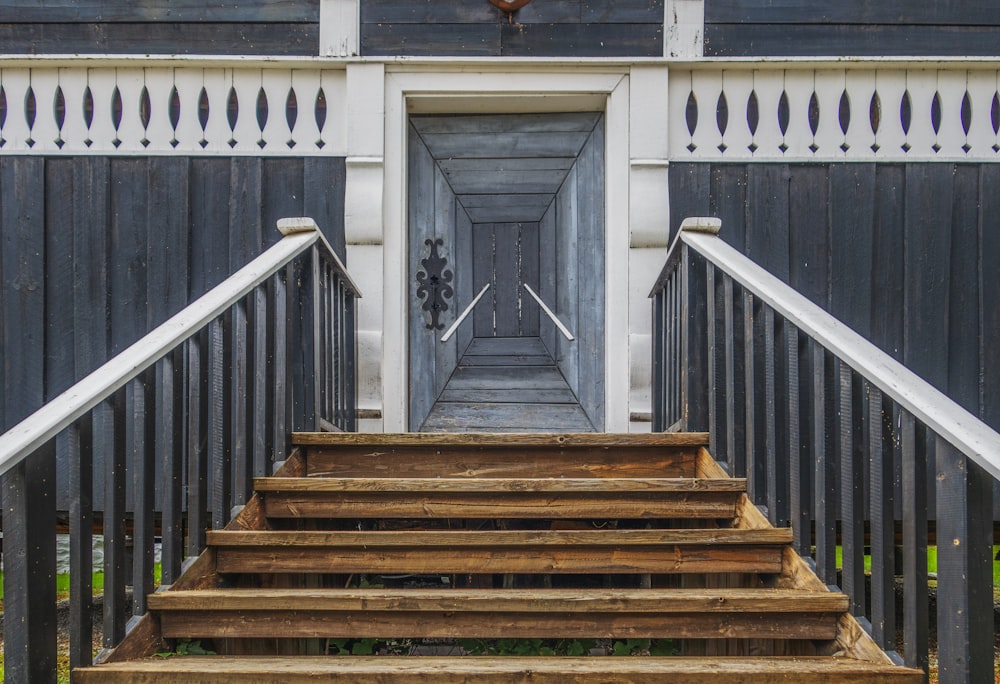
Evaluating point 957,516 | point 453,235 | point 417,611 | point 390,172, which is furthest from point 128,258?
point 957,516

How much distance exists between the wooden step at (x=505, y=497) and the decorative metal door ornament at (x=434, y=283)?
64.5 inches

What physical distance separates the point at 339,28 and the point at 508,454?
7.18ft

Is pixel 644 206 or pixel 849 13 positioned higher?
pixel 849 13

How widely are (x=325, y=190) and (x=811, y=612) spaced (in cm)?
268

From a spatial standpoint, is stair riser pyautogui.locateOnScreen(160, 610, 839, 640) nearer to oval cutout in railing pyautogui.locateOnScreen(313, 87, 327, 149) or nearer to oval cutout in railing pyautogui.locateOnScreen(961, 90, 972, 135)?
oval cutout in railing pyautogui.locateOnScreen(313, 87, 327, 149)

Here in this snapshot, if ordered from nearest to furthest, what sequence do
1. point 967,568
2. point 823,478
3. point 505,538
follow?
point 967,568, point 823,478, point 505,538

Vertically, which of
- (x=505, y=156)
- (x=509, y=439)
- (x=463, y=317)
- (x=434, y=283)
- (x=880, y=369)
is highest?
(x=505, y=156)

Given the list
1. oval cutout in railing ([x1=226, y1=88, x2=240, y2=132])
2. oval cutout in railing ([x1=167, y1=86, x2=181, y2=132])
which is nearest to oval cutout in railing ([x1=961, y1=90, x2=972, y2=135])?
oval cutout in railing ([x1=226, y1=88, x2=240, y2=132])

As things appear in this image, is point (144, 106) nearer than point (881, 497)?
No

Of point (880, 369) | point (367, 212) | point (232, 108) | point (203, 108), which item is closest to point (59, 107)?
point (203, 108)

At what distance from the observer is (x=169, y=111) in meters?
3.61

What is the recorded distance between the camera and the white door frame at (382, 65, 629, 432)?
3.57m

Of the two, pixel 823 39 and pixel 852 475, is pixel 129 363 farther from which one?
pixel 823 39

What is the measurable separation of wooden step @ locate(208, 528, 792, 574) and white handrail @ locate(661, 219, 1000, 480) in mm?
545
